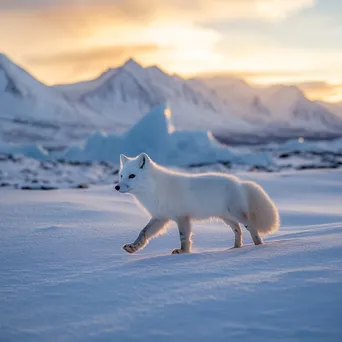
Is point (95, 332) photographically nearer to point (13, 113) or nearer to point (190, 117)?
point (13, 113)

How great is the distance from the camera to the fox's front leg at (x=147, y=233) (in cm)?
374

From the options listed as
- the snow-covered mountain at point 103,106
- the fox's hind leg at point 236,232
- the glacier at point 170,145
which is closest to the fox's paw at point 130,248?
the fox's hind leg at point 236,232

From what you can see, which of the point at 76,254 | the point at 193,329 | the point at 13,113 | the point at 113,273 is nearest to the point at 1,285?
the point at 113,273

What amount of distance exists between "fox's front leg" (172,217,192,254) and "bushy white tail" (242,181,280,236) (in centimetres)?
56

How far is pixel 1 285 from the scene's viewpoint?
2.65 metres

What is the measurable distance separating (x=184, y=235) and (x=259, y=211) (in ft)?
2.40

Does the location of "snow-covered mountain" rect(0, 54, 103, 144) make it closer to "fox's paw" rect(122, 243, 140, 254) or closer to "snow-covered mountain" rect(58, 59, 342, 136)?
"snow-covered mountain" rect(58, 59, 342, 136)

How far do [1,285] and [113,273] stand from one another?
65 cm

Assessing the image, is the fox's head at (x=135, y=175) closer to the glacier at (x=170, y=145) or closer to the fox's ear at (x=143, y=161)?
the fox's ear at (x=143, y=161)

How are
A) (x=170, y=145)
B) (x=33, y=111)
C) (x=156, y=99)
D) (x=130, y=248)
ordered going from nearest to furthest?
1. (x=130, y=248)
2. (x=170, y=145)
3. (x=33, y=111)
4. (x=156, y=99)

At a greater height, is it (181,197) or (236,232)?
(181,197)

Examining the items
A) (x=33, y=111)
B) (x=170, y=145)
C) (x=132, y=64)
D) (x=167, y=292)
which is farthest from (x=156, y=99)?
(x=167, y=292)

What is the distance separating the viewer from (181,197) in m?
3.79

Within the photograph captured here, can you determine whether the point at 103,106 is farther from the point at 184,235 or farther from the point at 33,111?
the point at 184,235
